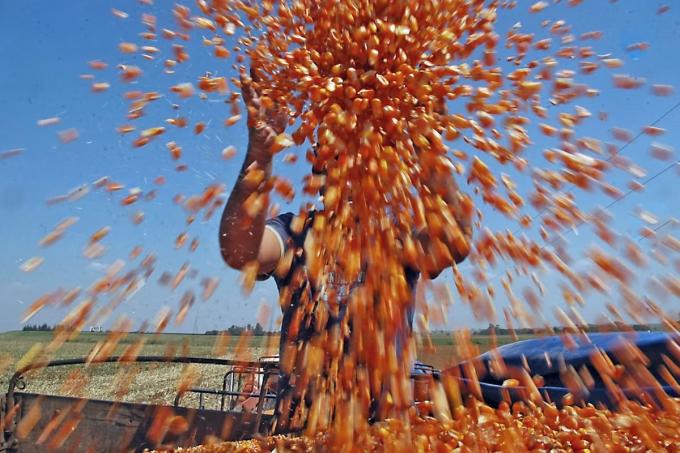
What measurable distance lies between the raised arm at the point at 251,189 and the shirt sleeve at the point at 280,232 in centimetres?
13

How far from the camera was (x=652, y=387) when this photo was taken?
2.35 m

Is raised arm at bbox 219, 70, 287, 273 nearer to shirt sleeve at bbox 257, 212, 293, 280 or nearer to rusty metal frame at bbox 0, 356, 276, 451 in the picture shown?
shirt sleeve at bbox 257, 212, 293, 280

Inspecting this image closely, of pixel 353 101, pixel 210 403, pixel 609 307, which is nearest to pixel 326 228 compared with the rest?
pixel 353 101

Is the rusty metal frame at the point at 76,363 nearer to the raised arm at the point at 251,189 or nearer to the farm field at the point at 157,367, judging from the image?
the farm field at the point at 157,367

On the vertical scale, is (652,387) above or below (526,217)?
below

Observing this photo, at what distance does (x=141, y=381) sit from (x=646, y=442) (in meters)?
26.0

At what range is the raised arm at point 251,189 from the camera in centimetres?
254

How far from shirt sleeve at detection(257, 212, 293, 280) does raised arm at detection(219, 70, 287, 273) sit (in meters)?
0.13

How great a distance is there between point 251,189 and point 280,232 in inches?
13.9

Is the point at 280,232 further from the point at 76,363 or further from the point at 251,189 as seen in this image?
the point at 76,363

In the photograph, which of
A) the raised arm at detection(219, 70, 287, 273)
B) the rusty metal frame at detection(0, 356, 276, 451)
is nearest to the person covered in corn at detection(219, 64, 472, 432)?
the raised arm at detection(219, 70, 287, 273)

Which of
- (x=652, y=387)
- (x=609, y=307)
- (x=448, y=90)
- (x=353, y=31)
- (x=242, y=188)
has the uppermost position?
(x=353, y=31)

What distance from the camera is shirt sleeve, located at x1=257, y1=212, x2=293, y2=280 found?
284 cm

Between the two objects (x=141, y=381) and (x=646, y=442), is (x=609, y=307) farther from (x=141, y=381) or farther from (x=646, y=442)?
(x=141, y=381)
